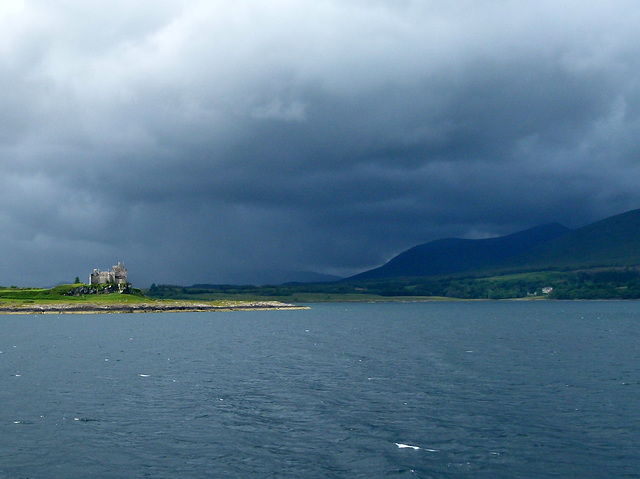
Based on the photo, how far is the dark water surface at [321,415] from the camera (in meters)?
33.1

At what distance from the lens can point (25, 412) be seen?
46656 millimetres

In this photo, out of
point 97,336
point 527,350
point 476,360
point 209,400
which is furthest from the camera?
point 97,336

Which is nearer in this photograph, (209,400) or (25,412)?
(25,412)

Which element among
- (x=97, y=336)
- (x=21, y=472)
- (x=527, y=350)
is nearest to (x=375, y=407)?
(x=21, y=472)

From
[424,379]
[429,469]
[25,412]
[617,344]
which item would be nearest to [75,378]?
[25,412]

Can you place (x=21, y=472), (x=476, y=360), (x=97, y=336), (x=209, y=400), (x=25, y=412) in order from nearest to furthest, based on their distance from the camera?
(x=21, y=472), (x=25, y=412), (x=209, y=400), (x=476, y=360), (x=97, y=336)

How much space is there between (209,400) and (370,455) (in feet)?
72.1

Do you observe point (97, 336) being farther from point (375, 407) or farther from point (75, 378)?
point (375, 407)

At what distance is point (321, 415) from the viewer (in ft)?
149

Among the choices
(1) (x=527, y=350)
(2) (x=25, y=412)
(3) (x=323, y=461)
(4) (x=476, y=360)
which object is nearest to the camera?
(3) (x=323, y=461)

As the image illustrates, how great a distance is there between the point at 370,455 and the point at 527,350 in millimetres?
66660

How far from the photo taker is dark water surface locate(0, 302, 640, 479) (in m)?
33.1

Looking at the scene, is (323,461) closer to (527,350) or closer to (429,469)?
(429,469)

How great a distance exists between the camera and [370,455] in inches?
1368
